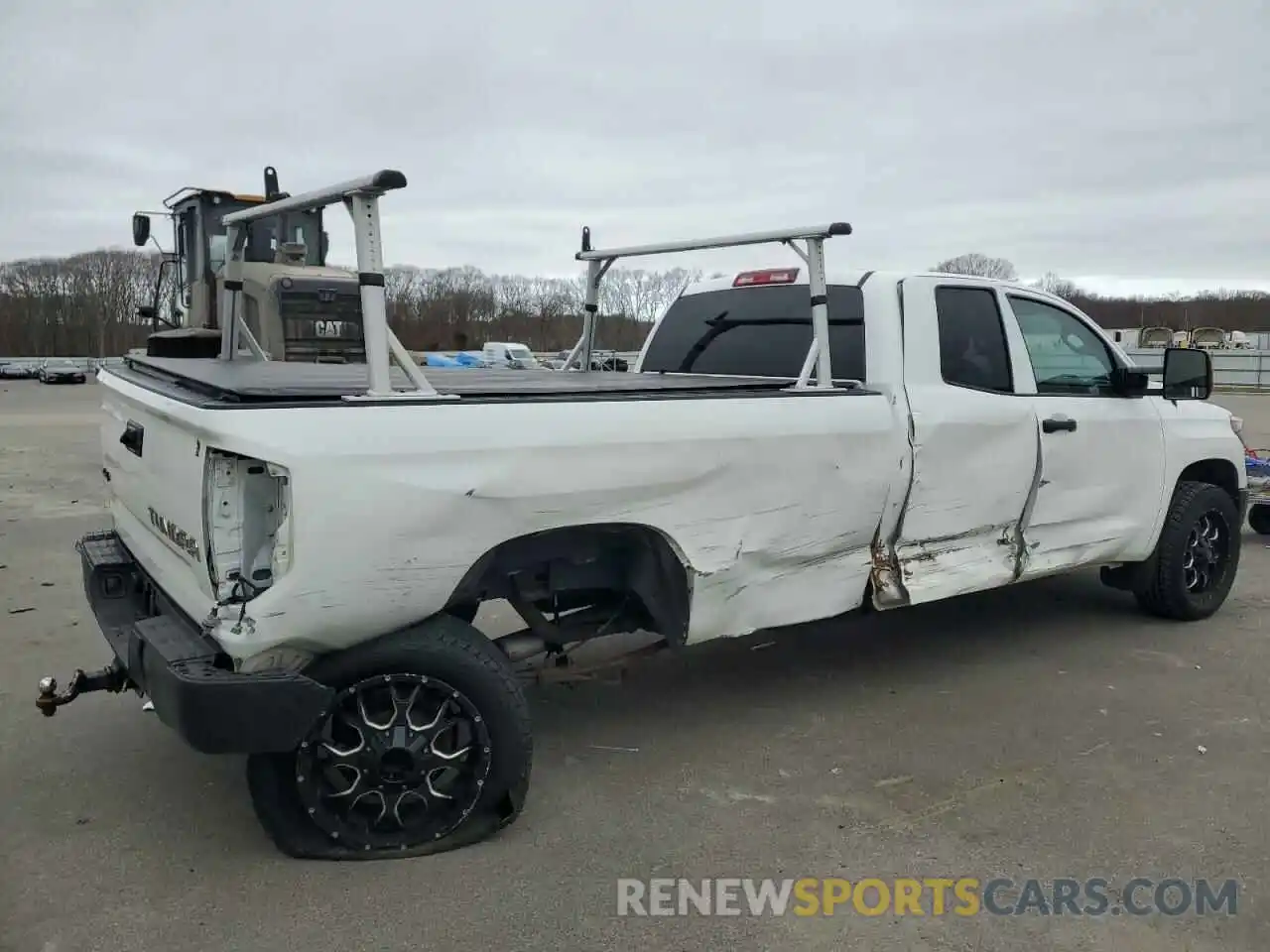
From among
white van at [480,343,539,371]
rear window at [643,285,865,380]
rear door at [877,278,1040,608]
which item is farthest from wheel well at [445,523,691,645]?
white van at [480,343,539,371]

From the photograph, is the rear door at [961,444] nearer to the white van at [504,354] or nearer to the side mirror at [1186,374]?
the side mirror at [1186,374]

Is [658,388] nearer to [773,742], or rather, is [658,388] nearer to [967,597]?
[773,742]

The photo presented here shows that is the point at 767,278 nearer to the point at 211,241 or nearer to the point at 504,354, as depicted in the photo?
the point at 211,241

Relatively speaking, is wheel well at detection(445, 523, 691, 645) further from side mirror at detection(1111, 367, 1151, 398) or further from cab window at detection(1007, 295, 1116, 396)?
side mirror at detection(1111, 367, 1151, 398)

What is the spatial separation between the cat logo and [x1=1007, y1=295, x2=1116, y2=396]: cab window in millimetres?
3982

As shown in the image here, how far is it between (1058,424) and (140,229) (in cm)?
1181

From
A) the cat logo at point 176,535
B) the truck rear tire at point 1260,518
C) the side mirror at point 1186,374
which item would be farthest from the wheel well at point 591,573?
the truck rear tire at point 1260,518

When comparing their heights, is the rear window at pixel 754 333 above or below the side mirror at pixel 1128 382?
above

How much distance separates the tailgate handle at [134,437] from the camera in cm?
391

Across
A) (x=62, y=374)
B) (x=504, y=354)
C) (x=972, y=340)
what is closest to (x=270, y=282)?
(x=972, y=340)

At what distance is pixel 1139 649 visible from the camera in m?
5.87

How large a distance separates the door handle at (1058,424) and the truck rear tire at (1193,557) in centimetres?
124

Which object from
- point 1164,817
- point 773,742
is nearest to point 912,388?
point 773,742

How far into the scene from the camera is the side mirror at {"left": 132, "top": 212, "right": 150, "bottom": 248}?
1333 cm
